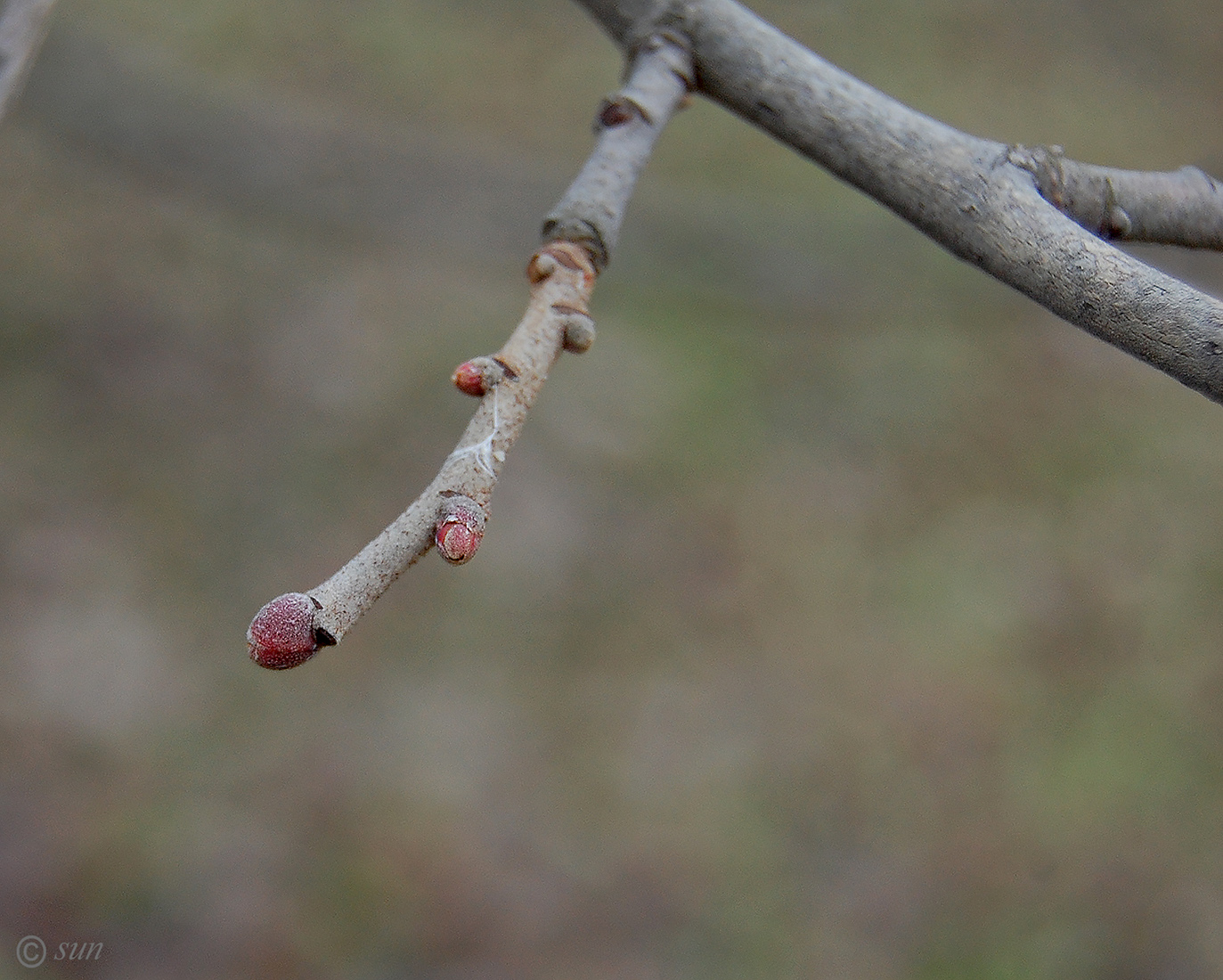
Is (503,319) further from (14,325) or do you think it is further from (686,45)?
(686,45)

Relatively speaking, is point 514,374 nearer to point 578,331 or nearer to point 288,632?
point 578,331

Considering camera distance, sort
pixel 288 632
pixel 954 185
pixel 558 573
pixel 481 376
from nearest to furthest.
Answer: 1. pixel 288 632
2. pixel 481 376
3. pixel 954 185
4. pixel 558 573

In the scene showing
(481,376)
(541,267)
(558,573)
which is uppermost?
(558,573)

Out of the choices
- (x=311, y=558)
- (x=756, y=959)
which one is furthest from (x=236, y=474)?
(x=756, y=959)

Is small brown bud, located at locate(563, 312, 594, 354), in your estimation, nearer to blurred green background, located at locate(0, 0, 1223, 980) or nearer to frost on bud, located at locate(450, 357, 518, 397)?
frost on bud, located at locate(450, 357, 518, 397)

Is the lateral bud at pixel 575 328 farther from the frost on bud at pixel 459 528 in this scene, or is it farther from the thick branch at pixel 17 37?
the thick branch at pixel 17 37

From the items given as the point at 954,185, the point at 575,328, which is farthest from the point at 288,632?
the point at 954,185
